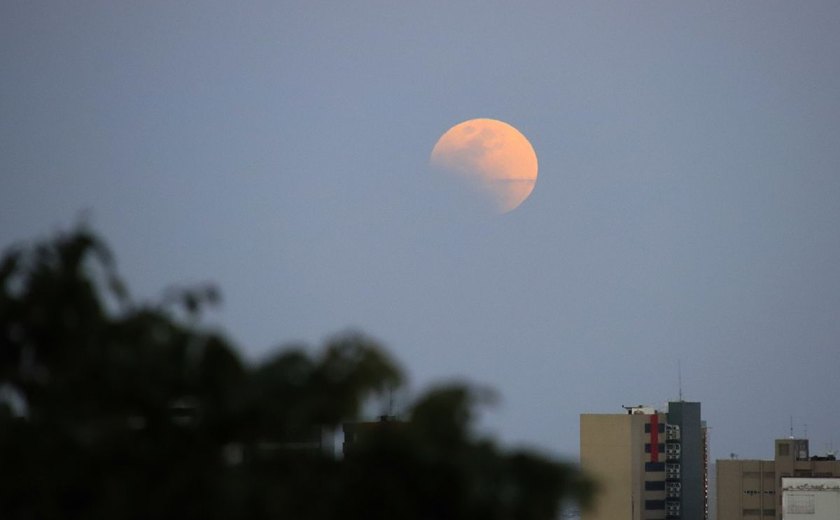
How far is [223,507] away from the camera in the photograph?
56.2ft

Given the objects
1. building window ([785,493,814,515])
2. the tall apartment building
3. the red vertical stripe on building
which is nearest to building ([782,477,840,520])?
building window ([785,493,814,515])

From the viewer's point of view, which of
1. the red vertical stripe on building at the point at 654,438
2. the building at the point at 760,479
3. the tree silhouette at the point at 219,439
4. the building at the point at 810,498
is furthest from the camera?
the building at the point at 760,479

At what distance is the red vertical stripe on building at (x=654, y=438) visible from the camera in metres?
169

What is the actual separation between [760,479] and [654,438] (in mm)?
18644

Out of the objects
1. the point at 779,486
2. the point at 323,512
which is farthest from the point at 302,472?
the point at 779,486

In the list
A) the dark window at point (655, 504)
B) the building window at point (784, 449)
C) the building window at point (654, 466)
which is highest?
the building window at point (784, 449)

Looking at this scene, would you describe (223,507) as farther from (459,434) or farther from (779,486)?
(779,486)

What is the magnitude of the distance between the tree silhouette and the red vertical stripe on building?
501 ft

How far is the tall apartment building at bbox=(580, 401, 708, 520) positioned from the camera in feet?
552

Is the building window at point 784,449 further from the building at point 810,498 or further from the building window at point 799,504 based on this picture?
the building window at point 799,504

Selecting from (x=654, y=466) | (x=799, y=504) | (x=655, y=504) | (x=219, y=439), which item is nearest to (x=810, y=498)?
(x=799, y=504)

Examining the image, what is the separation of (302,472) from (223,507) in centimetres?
115

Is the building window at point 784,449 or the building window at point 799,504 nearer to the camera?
the building window at point 799,504

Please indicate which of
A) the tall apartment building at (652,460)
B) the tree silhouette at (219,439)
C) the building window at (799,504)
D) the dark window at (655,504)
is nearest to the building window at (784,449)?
the tall apartment building at (652,460)
